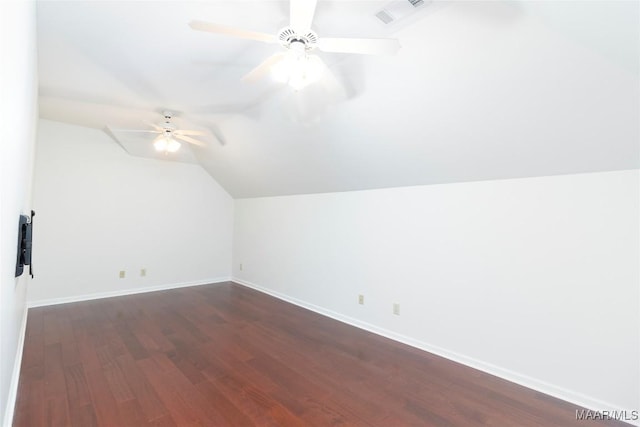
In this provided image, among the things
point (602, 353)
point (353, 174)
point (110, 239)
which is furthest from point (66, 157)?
point (602, 353)

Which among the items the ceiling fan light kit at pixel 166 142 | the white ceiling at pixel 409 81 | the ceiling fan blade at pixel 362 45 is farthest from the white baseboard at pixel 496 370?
the ceiling fan light kit at pixel 166 142

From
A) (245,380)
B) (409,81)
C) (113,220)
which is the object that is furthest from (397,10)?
(113,220)

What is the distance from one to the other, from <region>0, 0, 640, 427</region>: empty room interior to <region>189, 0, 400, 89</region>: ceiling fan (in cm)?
1

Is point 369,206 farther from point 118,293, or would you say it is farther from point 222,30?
point 118,293

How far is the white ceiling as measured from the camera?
5.20 ft

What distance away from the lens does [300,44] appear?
161 centimetres

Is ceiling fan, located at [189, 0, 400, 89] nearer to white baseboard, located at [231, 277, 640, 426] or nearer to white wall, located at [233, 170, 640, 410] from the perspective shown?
white wall, located at [233, 170, 640, 410]

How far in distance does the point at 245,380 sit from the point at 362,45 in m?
2.47

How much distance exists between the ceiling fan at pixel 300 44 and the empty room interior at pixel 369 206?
0.01 meters

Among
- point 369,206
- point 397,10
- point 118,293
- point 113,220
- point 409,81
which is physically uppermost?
point 397,10

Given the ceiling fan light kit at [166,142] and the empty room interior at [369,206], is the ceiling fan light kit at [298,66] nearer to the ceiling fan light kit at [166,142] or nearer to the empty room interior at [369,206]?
the empty room interior at [369,206]

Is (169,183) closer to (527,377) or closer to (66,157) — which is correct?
(66,157)

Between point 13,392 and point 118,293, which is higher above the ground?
point 118,293

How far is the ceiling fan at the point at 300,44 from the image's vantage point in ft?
4.71
